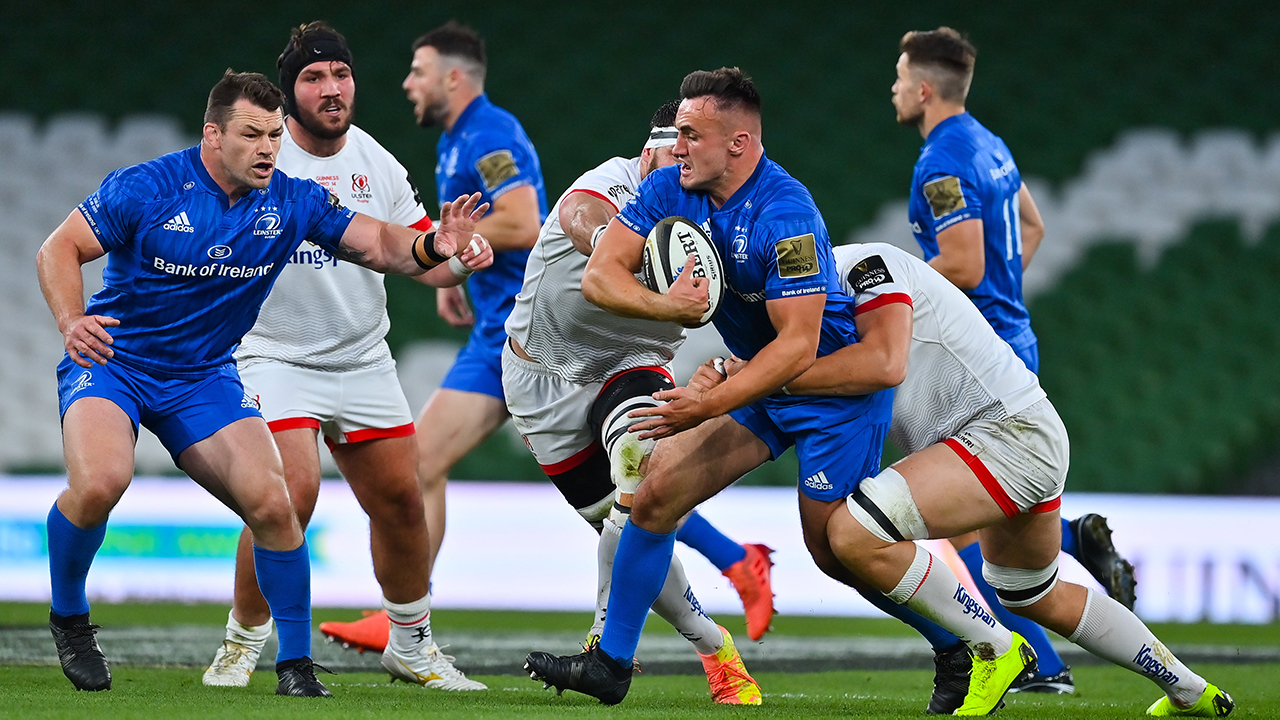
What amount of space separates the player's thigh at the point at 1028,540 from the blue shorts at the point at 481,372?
2.58m

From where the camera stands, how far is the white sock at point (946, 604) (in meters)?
4.25

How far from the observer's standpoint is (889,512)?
13.8 feet

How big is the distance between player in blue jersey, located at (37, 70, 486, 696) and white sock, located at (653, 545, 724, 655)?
125 cm

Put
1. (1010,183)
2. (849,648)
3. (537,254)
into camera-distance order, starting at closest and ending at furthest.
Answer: (537,254), (1010,183), (849,648)

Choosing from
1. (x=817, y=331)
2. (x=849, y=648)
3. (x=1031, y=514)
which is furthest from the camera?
(x=849, y=648)

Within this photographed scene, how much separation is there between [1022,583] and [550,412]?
6.10 feet

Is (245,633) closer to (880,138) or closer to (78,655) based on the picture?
(78,655)

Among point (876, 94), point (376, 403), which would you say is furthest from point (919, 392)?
point (876, 94)

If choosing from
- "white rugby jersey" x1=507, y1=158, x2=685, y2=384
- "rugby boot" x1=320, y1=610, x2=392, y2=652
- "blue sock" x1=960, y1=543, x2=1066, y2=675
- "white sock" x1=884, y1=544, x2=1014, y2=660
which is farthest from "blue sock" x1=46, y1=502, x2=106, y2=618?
"blue sock" x1=960, y1=543, x2=1066, y2=675

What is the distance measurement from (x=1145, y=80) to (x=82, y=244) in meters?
10.6

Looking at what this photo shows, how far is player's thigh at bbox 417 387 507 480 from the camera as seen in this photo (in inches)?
245

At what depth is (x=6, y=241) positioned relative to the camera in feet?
38.0

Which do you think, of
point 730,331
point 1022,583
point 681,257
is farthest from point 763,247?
point 1022,583

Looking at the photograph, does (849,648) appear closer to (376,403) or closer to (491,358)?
(491,358)
